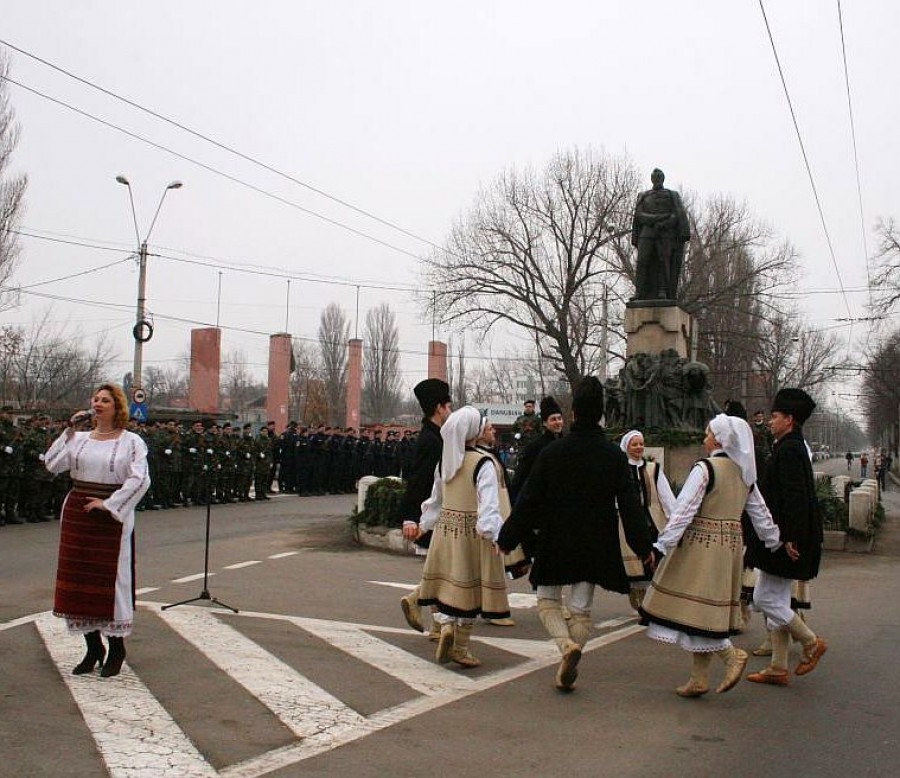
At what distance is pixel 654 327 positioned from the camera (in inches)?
732

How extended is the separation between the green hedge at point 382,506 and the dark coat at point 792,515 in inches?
329

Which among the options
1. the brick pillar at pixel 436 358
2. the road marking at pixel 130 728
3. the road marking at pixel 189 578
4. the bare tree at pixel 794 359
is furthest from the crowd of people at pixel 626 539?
the brick pillar at pixel 436 358

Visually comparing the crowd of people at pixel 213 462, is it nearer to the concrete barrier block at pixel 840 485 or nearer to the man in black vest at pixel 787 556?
the man in black vest at pixel 787 556

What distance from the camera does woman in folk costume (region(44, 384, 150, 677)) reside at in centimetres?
682

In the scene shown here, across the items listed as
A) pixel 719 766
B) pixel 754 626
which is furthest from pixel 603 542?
pixel 754 626

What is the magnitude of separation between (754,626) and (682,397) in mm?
8070

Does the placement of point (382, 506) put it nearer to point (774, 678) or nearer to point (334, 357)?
point (774, 678)

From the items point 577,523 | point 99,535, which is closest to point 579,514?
point 577,523

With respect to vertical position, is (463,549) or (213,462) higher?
(463,549)

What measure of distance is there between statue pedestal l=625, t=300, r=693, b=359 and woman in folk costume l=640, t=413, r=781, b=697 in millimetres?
11582

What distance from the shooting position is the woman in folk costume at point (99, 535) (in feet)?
22.4

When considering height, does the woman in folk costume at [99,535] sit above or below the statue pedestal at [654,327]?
below

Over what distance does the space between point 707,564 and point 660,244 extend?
12.9m

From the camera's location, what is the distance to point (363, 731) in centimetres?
585
